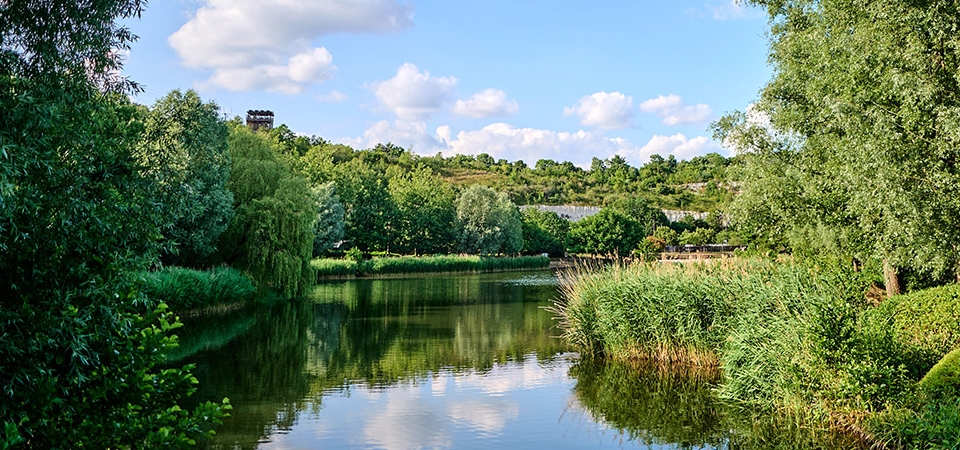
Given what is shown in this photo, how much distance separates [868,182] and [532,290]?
95.6ft

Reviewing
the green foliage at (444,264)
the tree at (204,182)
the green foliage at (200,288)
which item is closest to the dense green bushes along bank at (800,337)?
the green foliage at (200,288)

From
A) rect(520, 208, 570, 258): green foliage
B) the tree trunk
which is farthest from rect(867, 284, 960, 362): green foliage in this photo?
rect(520, 208, 570, 258): green foliage

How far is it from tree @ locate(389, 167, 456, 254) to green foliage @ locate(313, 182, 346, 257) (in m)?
10.3

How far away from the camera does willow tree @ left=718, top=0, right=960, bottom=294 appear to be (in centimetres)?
1273

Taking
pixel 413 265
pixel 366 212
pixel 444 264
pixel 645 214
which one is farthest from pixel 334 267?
pixel 645 214

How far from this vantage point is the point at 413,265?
5994 centimetres

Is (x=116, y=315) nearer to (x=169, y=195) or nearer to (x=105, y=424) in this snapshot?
(x=105, y=424)

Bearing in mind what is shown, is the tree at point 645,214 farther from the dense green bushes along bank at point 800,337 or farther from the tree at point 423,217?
the dense green bushes along bank at point 800,337

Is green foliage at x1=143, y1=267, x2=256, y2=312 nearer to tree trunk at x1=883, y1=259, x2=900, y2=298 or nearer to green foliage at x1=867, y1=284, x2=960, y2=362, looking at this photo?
green foliage at x1=867, y1=284, x2=960, y2=362

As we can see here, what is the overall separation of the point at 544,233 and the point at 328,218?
36.1 metres

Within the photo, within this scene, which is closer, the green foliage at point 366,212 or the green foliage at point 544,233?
the green foliage at point 366,212

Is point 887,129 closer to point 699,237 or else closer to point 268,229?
point 268,229

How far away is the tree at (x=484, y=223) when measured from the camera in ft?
250

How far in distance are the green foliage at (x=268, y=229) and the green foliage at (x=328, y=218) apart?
23.8 meters
